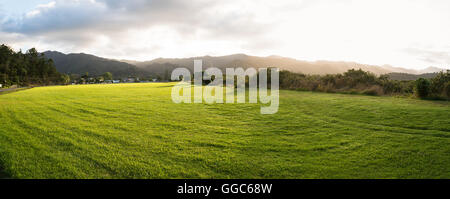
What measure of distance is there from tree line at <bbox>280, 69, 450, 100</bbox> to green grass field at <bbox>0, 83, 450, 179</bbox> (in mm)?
4198

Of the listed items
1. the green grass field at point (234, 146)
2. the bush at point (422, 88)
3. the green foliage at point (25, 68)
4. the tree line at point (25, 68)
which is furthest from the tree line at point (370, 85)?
the tree line at point (25, 68)

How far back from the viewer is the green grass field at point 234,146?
356 centimetres

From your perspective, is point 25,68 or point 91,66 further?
point 91,66

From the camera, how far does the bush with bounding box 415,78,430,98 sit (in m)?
10.4

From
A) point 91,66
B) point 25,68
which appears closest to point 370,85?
point 25,68

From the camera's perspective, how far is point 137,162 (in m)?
3.92

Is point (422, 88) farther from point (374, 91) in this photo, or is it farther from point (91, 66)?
point (91, 66)

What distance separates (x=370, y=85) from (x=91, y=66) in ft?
551

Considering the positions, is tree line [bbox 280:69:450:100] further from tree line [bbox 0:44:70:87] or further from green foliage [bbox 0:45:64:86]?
tree line [bbox 0:44:70:87]

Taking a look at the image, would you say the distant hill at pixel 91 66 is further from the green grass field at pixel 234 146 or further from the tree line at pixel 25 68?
the green grass field at pixel 234 146

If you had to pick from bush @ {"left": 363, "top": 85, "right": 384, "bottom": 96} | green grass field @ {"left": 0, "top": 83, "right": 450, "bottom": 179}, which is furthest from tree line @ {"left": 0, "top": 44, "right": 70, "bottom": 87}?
bush @ {"left": 363, "top": 85, "right": 384, "bottom": 96}

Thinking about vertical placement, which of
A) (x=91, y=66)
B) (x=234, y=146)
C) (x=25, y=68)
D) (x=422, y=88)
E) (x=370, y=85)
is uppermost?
(x=91, y=66)

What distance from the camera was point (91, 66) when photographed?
144 metres
